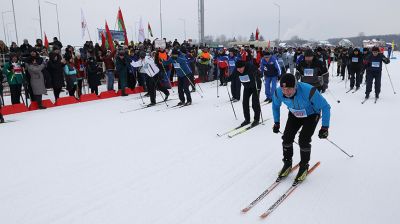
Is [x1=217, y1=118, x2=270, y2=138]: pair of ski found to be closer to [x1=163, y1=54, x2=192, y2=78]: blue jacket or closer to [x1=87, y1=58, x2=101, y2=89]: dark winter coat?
[x1=163, y1=54, x2=192, y2=78]: blue jacket

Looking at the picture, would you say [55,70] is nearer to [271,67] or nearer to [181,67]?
[181,67]

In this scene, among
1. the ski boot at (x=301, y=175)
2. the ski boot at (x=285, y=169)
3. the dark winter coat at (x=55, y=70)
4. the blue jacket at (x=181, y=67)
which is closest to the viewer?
the ski boot at (x=301, y=175)

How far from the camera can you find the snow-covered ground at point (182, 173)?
12.1 feet

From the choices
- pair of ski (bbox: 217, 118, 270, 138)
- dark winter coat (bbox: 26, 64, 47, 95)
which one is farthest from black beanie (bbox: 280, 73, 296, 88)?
dark winter coat (bbox: 26, 64, 47, 95)

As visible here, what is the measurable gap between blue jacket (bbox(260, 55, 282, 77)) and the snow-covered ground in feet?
6.87

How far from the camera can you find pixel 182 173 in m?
4.81

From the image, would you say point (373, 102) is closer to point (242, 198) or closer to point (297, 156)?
point (297, 156)

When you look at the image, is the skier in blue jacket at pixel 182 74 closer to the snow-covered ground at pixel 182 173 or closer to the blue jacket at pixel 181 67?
the blue jacket at pixel 181 67

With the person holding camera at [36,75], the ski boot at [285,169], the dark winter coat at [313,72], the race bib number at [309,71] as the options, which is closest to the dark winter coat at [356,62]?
the dark winter coat at [313,72]

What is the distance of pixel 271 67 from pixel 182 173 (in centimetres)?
576

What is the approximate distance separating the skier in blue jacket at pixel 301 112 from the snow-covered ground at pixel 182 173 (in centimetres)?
36

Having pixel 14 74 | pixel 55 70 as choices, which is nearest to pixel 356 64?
pixel 55 70

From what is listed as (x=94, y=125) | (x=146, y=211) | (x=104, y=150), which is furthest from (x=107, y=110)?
(x=146, y=211)

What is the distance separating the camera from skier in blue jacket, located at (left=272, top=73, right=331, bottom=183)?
156 inches
